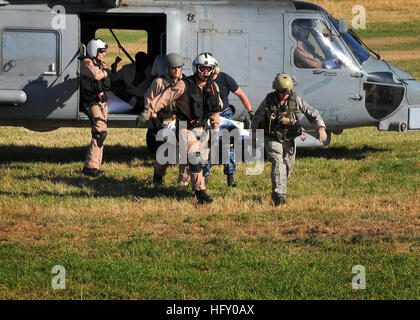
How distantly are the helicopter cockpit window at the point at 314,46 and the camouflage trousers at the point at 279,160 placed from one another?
311 centimetres

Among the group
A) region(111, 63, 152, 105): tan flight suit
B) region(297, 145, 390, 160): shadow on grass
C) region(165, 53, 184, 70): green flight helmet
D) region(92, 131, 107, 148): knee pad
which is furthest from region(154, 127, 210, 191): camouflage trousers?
region(297, 145, 390, 160): shadow on grass

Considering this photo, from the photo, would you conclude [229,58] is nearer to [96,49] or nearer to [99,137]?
[96,49]

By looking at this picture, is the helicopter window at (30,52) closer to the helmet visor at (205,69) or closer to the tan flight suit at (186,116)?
the tan flight suit at (186,116)

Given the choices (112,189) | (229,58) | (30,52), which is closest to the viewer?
(112,189)

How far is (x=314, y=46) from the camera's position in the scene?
13969mm

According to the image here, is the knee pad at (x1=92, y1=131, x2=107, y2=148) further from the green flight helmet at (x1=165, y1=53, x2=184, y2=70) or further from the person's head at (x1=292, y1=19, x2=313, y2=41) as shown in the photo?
the person's head at (x1=292, y1=19, x2=313, y2=41)

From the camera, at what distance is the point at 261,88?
13852 mm

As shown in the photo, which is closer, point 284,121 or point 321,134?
point 284,121

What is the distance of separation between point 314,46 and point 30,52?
4.81 meters

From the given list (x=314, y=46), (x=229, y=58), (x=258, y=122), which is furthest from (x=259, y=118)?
(x=314, y=46)

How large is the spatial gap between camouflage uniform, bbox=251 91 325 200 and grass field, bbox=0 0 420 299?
36cm

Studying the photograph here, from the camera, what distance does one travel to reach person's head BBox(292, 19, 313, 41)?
45.6ft
